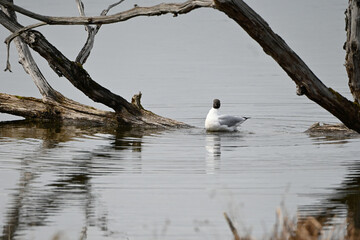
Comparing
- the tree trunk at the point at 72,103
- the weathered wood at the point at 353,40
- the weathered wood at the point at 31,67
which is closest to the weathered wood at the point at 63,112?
the tree trunk at the point at 72,103

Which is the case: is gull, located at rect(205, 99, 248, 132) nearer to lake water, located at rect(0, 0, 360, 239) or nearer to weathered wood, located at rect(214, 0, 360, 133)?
lake water, located at rect(0, 0, 360, 239)

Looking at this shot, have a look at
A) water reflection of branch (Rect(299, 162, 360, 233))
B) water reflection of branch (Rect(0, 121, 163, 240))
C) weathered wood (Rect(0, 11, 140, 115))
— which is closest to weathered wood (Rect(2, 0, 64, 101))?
water reflection of branch (Rect(0, 121, 163, 240))

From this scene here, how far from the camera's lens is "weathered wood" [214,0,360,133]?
1163 cm

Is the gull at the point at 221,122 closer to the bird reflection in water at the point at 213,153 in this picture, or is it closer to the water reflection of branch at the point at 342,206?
the bird reflection in water at the point at 213,153

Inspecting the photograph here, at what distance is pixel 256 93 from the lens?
2073 centimetres

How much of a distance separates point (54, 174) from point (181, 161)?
1.96 meters

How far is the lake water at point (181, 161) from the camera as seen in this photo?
9.61m

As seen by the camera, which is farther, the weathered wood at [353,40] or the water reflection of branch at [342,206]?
the weathered wood at [353,40]

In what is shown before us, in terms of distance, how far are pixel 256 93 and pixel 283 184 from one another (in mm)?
9617

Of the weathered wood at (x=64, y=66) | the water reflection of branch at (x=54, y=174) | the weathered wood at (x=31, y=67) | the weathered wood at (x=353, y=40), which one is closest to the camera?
the water reflection of branch at (x=54, y=174)

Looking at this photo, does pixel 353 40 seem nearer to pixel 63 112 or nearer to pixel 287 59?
pixel 287 59

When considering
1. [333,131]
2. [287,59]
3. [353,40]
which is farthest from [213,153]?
[353,40]

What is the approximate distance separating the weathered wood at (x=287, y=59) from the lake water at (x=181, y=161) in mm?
811

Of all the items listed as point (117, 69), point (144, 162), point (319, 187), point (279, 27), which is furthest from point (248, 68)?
point (319, 187)
